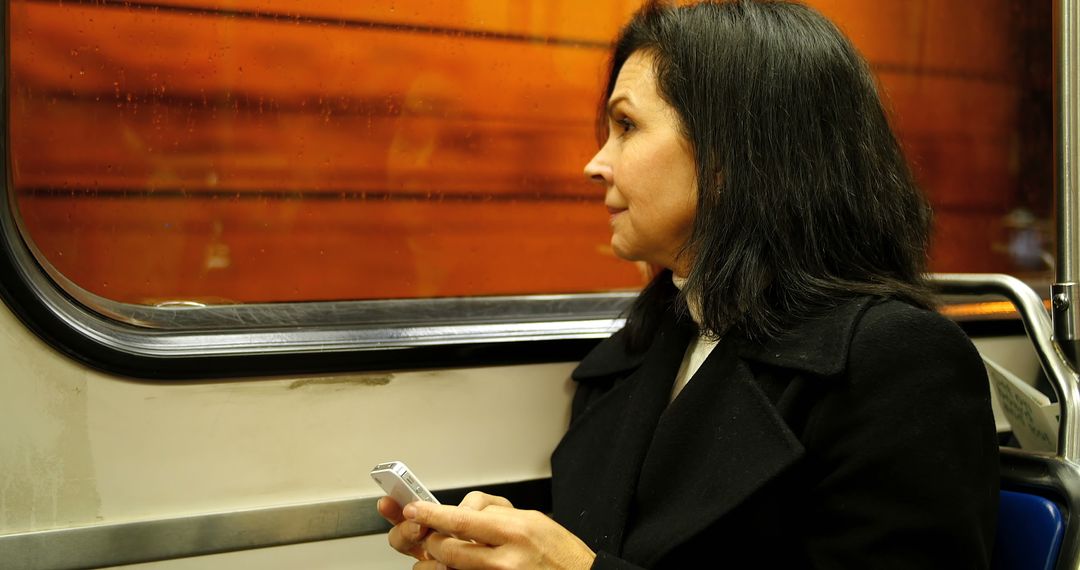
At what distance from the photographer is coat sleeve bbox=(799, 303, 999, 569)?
1299mm

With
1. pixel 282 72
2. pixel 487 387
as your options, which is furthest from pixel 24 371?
pixel 487 387

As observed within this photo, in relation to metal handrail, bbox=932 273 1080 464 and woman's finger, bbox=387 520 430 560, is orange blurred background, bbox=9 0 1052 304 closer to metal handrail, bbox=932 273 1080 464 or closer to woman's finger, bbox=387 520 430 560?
woman's finger, bbox=387 520 430 560

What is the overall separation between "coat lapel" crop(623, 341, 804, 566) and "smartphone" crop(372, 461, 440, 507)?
1.24 ft

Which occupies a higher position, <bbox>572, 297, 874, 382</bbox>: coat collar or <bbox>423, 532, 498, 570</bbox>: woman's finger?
<bbox>572, 297, 874, 382</bbox>: coat collar

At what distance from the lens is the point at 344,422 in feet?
5.57

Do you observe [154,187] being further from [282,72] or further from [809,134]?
[809,134]

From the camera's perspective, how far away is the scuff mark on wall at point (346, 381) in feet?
5.42

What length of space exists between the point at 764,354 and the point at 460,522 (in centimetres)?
56

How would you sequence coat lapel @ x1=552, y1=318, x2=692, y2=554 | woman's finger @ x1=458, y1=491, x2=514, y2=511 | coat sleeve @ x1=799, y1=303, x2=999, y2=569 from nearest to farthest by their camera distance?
coat sleeve @ x1=799, y1=303, x2=999, y2=569
woman's finger @ x1=458, y1=491, x2=514, y2=511
coat lapel @ x1=552, y1=318, x2=692, y2=554

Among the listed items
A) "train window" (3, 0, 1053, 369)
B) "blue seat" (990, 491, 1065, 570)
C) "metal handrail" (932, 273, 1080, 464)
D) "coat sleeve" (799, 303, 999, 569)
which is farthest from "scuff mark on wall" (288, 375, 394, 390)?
"metal handrail" (932, 273, 1080, 464)

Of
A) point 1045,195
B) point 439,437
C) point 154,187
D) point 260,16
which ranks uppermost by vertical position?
point 260,16

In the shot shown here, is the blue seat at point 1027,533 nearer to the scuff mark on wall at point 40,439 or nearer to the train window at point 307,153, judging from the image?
the train window at point 307,153

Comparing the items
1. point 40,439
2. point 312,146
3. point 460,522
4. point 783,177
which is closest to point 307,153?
point 312,146

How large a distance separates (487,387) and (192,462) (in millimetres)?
573
